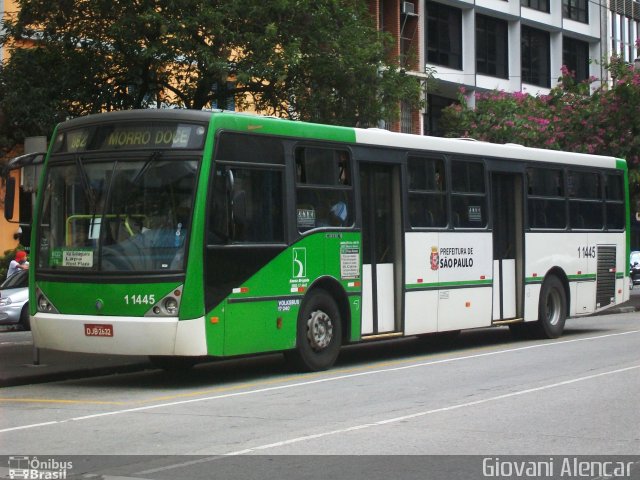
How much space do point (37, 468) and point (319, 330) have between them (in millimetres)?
6952

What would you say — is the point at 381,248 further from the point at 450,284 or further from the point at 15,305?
the point at 15,305

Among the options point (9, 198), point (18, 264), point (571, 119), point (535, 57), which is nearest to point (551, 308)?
point (9, 198)

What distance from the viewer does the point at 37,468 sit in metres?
8.31

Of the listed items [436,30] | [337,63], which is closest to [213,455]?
[337,63]

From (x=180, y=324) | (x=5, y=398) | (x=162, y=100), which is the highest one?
(x=162, y=100)

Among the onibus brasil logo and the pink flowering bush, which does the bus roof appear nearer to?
the onibus brasil logo

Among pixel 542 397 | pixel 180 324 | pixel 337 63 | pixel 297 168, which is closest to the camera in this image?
pixel 542 397

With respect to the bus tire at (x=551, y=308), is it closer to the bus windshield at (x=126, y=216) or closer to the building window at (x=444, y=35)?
the bus windshield at (x=126, y=216)

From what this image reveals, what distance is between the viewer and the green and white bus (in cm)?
1314

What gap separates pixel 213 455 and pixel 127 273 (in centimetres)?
471

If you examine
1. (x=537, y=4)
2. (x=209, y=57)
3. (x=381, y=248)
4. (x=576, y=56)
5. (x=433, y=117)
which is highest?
(x=537, y=4)

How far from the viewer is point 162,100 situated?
21.2 metres

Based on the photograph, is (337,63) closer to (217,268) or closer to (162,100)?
(162,100)

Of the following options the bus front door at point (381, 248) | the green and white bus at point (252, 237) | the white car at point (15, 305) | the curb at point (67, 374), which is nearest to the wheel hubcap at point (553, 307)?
the green and white bus at point (252, 237)
